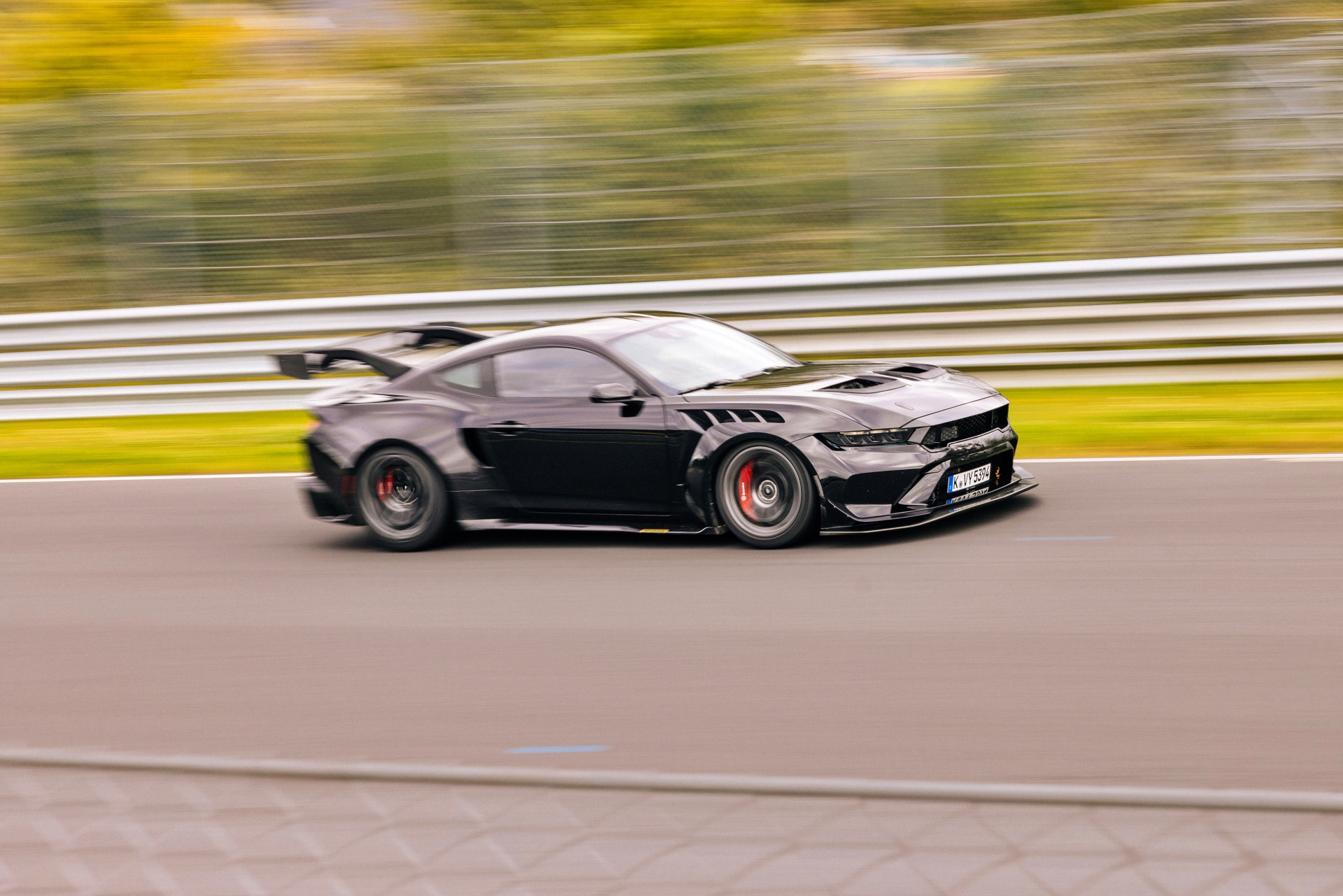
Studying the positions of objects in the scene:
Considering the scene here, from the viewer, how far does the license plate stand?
8.22 metres

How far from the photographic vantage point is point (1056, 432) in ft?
38.5

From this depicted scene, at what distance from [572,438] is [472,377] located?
81cm

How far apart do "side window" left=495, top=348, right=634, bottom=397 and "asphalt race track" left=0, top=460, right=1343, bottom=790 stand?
866 mm

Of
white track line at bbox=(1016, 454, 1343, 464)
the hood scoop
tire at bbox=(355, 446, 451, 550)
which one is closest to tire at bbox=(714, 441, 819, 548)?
the hood scoop

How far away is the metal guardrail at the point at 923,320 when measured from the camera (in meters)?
12.6

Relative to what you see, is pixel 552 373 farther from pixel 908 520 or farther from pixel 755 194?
pixel 755 194

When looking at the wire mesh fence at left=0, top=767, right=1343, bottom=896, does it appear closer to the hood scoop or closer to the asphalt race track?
the asphalt race track

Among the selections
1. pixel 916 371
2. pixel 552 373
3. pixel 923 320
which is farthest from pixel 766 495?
pixel 923 320

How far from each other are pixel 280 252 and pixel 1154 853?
12065mm

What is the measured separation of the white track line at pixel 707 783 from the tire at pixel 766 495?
130 inches

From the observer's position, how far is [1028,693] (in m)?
5.70

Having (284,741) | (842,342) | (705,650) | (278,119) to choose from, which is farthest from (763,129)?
(284,741)

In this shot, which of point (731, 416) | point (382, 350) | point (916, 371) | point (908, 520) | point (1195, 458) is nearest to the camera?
point (908, 520)

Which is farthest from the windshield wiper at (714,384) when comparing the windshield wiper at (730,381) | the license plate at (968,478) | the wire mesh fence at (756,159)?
the wire mesh fence at (756,159)
